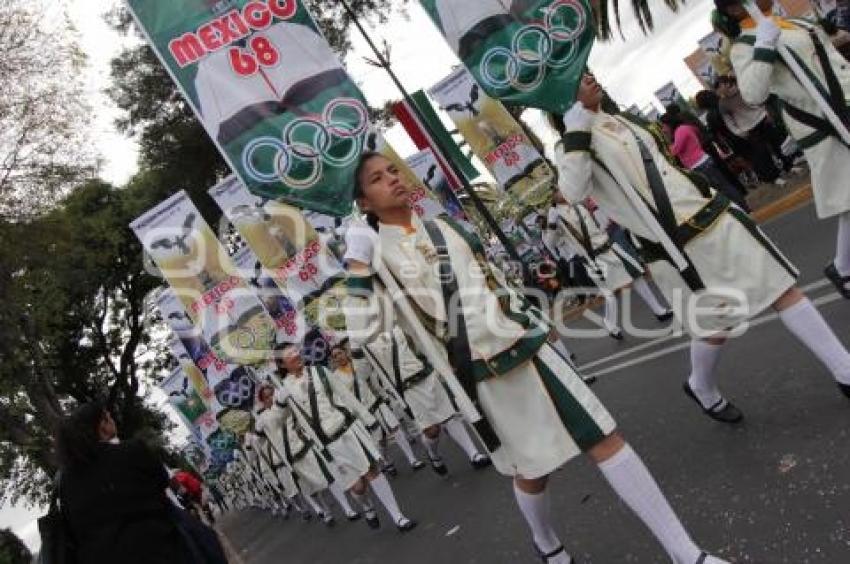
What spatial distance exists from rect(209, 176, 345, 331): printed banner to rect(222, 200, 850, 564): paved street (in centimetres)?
339

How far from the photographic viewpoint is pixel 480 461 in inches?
364

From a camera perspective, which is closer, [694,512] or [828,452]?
[828,452]

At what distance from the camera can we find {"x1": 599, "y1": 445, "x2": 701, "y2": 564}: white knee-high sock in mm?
3518

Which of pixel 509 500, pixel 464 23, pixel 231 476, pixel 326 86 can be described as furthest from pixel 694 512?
pixel 231 476

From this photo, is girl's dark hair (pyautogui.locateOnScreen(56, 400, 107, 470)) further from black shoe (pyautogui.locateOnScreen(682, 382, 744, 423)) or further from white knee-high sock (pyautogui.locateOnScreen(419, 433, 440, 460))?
white knee-high sock (pyautogui.locateOnScreen(419, 433, 440, 460))

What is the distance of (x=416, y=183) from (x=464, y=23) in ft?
9.59

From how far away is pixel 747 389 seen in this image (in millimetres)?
5555

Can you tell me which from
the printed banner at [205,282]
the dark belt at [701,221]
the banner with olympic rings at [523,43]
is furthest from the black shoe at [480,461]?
the dark belt at [701,221]

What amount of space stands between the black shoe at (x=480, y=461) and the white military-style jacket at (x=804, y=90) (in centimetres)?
472

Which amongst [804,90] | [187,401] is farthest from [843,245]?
[187,401]

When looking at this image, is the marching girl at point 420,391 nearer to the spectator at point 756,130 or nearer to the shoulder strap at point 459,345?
→ the shoulder strap at point 459,345

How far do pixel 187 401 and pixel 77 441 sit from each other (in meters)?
19.7

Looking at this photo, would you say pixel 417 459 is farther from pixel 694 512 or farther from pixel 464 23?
pixel 694 512

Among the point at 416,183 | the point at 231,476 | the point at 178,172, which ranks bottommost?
the point at 231,476
